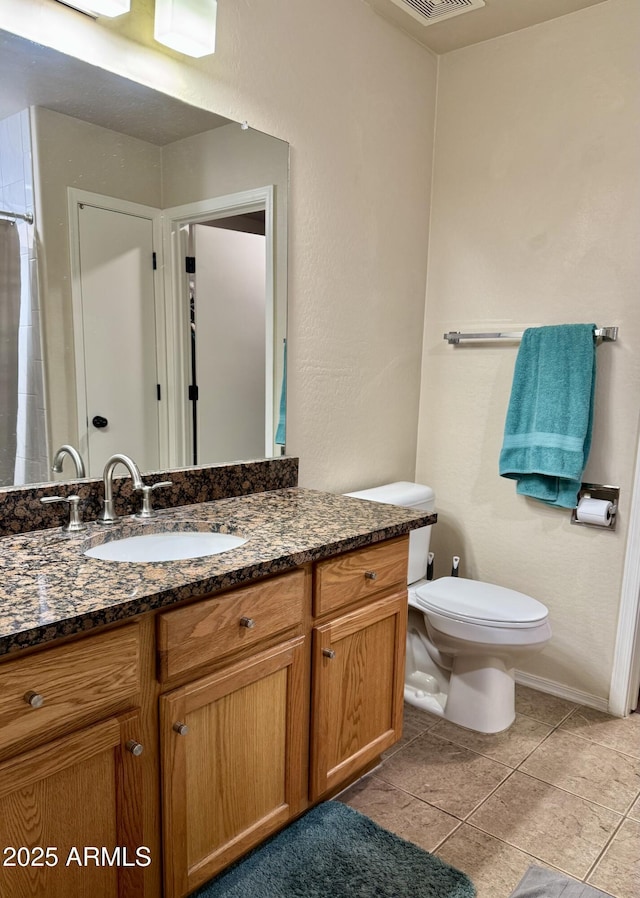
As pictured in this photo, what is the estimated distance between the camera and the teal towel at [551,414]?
2293 millimetres

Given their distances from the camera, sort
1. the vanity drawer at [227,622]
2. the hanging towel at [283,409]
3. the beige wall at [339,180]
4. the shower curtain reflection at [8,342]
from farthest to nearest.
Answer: the hanging towel at [283,409], the beige wall at [339,180], the shower curtain reflection at [8,342], the vanity drawer at [227,622]

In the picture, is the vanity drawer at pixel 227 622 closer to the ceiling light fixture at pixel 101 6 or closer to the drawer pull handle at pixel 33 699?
the drawer pull handle at pixel 33 699

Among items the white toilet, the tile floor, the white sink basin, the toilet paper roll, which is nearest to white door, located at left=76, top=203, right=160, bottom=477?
the white sink basin

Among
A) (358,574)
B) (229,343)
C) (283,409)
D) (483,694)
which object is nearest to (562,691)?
(483,694)

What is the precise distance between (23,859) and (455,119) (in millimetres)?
2777

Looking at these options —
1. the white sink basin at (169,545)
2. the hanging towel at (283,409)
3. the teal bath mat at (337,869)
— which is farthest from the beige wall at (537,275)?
the white sink basin at (169,545)

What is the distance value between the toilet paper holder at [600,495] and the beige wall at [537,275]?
0.08 feet

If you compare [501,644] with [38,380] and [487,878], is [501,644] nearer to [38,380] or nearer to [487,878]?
[487,878]

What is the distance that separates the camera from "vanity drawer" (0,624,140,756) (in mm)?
986

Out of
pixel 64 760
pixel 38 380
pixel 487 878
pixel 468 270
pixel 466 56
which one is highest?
pixel 466 56

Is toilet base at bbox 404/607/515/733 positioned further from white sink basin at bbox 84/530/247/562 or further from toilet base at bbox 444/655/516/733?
white sink basin at bbox 84/530/247/562

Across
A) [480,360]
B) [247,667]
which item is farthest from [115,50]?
[480,360]

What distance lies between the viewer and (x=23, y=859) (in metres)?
1.04

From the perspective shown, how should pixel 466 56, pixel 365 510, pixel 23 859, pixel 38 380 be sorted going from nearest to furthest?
pixel 23 859 < pixel 38 380 < pixel 365 510 < pixel 466 56
